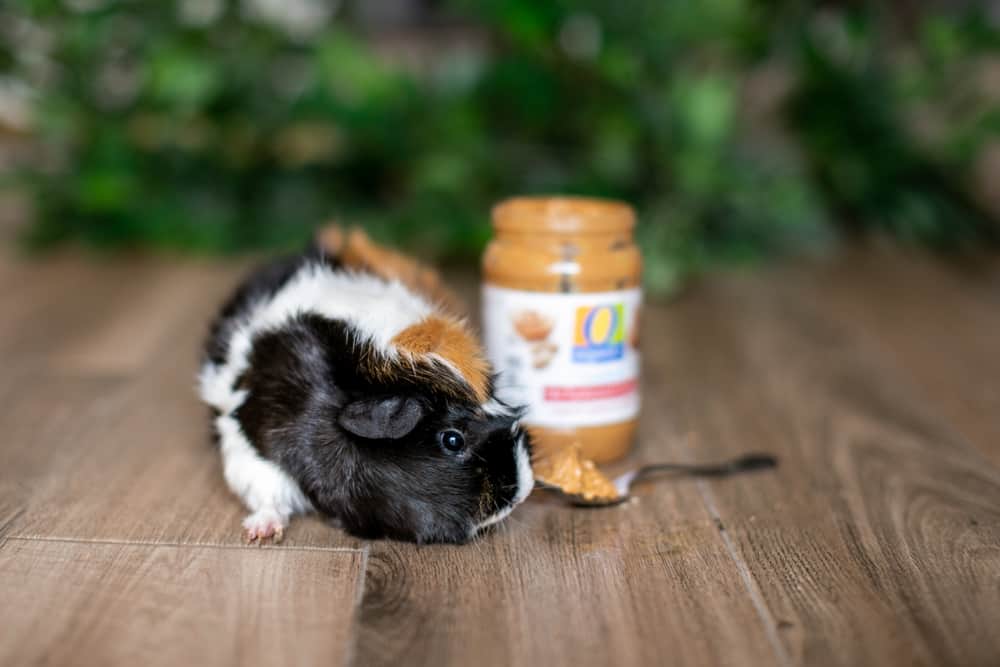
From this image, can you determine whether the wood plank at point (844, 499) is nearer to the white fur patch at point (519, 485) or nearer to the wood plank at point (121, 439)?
the white fur patch at point (519, 485)

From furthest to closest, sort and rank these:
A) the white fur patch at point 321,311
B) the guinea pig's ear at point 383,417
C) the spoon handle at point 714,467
A: 1. the spoon handle at point 714,467
2. the white fur patch at point 321,311
3. the guinea pig's ear at point 383,417

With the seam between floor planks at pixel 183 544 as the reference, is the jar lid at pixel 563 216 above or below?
above

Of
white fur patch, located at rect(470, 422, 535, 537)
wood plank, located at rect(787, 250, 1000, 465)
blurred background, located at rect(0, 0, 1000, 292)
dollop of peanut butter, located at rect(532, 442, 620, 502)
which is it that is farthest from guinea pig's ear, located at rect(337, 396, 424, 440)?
blurred background, located at rect(0, 0, 1000, 292)

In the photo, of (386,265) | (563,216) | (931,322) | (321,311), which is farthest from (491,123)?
(321,311)

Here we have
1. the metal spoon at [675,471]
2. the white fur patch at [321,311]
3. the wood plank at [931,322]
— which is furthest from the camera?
the wood plank at [931,322]

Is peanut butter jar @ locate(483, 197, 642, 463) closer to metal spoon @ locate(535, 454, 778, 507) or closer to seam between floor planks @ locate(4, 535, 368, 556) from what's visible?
metal spoon @ locate(535, 454, 778, 507)

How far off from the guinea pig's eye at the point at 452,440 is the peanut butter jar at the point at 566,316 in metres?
0.19

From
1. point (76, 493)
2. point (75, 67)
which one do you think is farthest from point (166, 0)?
point (76, 493)

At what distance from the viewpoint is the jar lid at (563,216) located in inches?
56.6

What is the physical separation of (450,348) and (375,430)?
0.16 meters

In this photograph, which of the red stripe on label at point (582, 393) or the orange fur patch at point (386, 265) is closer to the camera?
the red stripe on label at point (582, 393)

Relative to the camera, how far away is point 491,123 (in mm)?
3121

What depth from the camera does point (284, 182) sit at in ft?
10.7

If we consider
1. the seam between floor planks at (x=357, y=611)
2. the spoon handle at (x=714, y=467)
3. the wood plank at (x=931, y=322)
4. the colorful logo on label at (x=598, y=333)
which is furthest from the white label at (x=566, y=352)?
the wood plank at (x=931, y=322)
